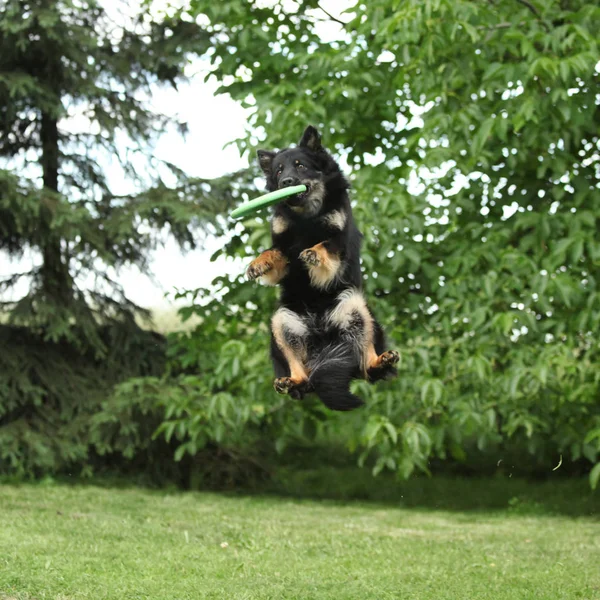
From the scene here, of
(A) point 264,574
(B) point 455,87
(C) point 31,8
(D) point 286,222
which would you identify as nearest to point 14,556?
(A) point 264,574

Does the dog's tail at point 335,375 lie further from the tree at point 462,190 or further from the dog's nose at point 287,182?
the tree at point 462,190

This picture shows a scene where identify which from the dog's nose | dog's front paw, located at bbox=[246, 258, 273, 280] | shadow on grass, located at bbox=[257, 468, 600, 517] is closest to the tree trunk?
shadow on grass, located at bbox=[257, 468, 600, 517]

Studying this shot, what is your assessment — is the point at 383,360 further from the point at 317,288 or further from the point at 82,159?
the point at 82,159

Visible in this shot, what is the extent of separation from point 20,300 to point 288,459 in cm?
518

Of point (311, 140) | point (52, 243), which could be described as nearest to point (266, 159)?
point (311, 140)

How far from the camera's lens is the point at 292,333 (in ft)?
10.6

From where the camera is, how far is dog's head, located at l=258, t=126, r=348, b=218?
9.81 ft

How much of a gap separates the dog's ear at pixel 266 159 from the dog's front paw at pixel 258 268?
1.18ft

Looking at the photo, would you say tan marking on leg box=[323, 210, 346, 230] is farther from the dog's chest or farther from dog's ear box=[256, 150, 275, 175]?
dog's ear box=[256, 150, 275, 175]

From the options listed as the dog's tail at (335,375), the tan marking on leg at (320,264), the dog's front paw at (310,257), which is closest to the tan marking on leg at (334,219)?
the tan marking on leg at (320,264)

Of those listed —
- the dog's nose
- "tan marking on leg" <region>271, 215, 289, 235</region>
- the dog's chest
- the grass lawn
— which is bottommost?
the grass lawn

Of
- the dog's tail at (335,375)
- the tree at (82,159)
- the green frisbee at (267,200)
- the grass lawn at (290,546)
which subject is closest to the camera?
the green frisbee at (267,200)

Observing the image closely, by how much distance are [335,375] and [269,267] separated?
46cm

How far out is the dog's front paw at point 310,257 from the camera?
2883 mm
